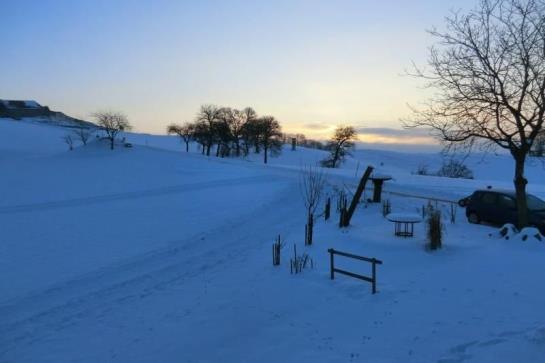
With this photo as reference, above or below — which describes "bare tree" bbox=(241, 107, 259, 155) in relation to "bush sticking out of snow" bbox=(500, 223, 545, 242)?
above

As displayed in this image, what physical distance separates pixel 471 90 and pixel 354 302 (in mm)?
8027

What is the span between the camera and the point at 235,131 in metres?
87.5

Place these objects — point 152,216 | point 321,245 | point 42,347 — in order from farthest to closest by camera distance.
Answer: point 152,216 → point 321,245 → point 42,347

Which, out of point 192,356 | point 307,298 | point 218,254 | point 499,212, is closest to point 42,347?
point 192,356

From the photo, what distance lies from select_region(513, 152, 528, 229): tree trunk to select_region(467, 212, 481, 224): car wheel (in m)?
2.95

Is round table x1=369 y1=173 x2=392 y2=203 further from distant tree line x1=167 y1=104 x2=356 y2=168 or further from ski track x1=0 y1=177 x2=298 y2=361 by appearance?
distant tree line x1=167 y1=104 x2=356 y2=168

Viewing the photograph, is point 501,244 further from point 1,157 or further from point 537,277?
point 1,157

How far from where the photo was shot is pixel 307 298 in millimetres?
11836

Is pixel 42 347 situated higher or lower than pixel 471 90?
lower

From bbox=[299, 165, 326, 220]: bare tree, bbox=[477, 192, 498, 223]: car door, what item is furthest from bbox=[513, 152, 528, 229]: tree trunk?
bbox=[299, 165, 326, 220]: bare tree

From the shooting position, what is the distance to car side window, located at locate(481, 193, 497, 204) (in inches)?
724

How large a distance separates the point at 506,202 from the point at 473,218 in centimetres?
164

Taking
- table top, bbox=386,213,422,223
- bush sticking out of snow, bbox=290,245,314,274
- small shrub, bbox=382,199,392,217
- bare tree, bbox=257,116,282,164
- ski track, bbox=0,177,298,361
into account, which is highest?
bare tree, bbox=257,116,282,164

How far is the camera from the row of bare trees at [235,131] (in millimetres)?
83688
